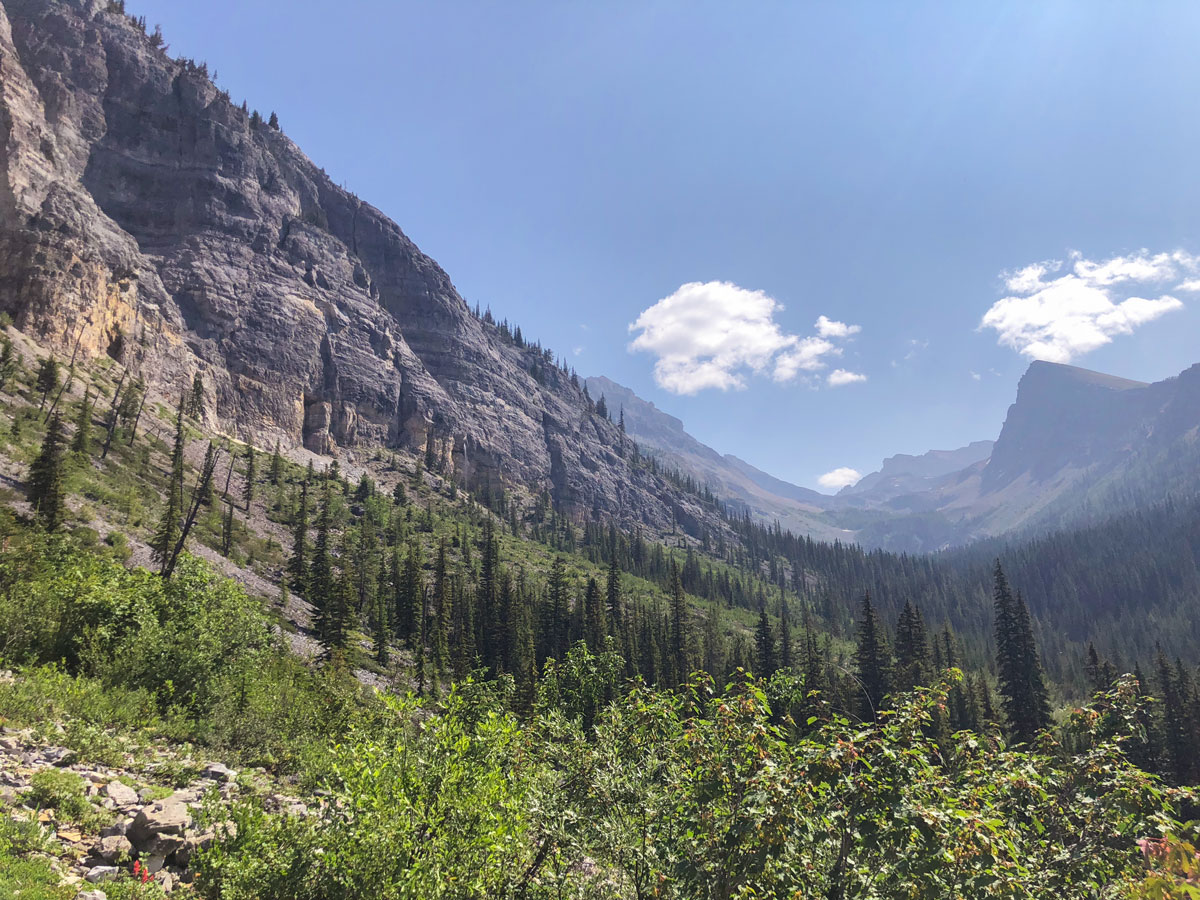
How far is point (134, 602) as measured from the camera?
71.6 feet

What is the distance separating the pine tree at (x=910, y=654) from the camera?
60.6 m

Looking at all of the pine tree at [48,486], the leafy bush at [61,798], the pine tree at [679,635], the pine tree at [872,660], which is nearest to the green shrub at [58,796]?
the leafy bush at [61,798]

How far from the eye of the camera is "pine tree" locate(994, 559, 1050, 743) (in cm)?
5669

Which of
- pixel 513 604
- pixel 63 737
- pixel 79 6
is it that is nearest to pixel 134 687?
pixel 63 737

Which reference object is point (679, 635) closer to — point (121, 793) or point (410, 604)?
point (410, 604)

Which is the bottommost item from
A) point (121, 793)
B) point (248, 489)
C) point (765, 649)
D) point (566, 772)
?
point (765, 649)

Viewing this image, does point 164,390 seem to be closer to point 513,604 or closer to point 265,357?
point 265,357

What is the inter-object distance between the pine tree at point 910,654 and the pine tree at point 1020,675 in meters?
7.55

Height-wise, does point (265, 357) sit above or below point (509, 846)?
above

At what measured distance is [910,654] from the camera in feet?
216

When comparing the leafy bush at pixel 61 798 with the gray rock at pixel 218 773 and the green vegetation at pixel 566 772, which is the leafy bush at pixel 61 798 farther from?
the gray rock at pixel 218 773

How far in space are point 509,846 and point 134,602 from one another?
2094cm

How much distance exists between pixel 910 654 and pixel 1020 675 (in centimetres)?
1020

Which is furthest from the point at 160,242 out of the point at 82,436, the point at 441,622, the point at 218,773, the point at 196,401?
the point at 218,773
